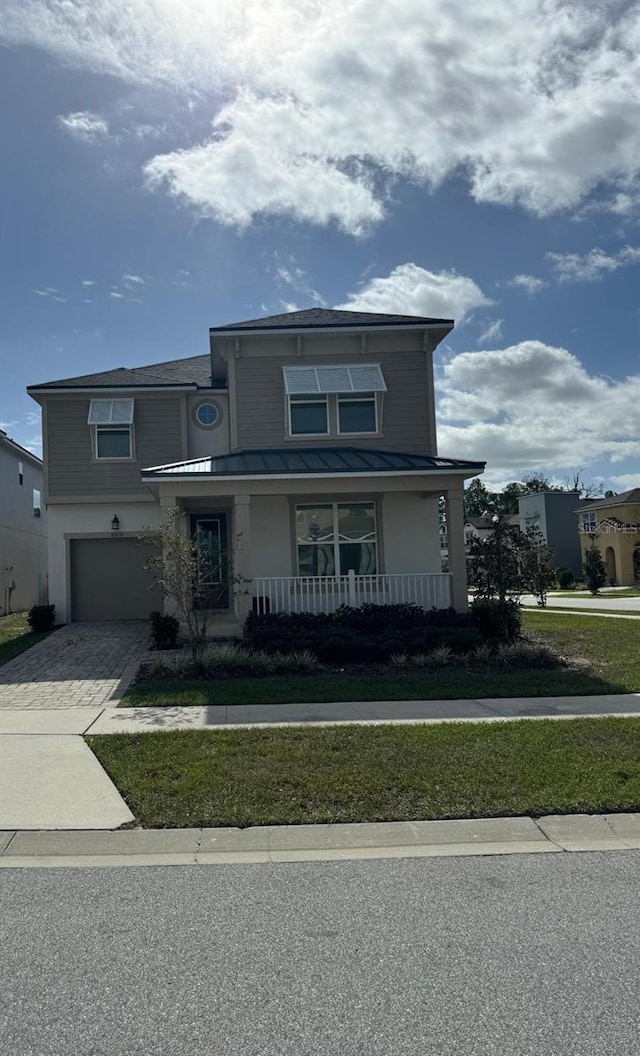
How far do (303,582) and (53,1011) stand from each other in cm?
1328

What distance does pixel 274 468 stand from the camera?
612 inches

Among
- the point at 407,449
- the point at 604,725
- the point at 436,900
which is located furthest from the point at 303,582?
the point at 436,900

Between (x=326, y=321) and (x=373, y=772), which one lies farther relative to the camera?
(x=326, y=321)

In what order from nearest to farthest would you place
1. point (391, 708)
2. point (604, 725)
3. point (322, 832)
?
point (322, 832), point (604, 725), point (391, 708)

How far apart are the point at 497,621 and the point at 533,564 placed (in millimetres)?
6824

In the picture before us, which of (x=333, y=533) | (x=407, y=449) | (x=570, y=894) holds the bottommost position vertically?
(x=570, y=894)

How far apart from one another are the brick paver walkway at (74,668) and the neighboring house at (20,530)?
6.47m

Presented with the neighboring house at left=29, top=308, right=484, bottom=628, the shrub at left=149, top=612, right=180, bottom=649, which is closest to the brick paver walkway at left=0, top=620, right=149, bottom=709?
the shrub at left=149, top=612, right=180, bottom=649

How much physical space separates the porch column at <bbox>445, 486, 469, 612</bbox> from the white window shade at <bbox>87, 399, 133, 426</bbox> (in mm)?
8666

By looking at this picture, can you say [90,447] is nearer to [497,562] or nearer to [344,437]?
[344,437]

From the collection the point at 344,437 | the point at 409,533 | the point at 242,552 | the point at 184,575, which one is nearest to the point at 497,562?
the point at 409,533

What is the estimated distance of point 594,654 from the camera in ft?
45.7

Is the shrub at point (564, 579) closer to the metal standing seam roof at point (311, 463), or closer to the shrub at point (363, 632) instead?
the metal standing seam roof at point (311, 463)

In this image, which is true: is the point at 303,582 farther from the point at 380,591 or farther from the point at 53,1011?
the point at 53,1011
